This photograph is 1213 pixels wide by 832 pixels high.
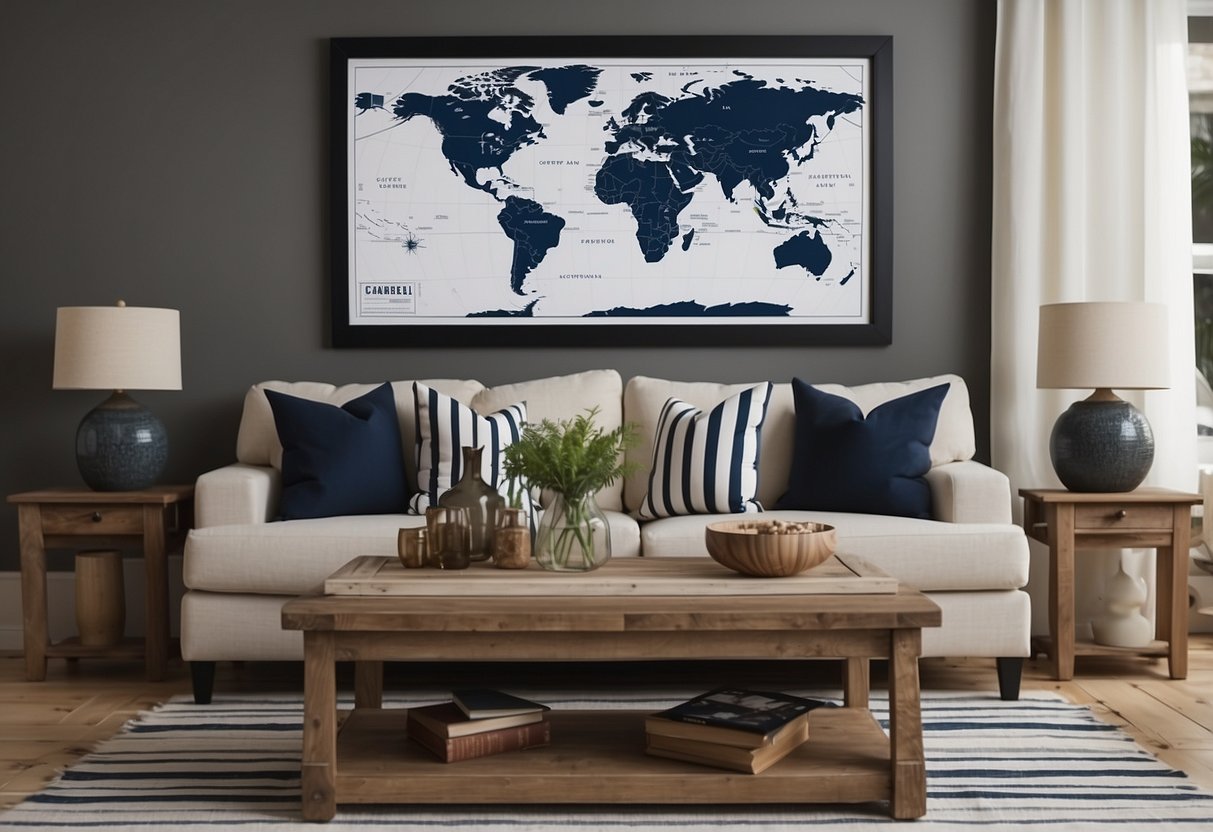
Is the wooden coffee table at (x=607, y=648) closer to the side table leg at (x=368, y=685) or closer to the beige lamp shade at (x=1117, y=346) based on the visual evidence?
the side table leg at (x=368, y=685)

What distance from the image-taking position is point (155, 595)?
3.33 metres

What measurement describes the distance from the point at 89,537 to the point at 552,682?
1494 millimetres

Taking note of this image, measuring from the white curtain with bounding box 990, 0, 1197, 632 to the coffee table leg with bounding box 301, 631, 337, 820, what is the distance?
2.60 meters

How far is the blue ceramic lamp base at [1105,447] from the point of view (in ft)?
11.0

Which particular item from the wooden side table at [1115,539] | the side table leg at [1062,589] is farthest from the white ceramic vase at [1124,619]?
the side table leg at [1062,589]

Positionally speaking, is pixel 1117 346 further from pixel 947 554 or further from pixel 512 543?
pixel 512 543

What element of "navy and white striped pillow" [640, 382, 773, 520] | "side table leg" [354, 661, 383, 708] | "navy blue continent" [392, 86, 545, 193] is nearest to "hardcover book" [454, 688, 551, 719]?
"side table leg" [354, 661, 383, 708]

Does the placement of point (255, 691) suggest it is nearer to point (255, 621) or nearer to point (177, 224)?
point (255, 621)

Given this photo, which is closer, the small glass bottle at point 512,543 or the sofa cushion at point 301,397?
the small glass bottle at point 512,543

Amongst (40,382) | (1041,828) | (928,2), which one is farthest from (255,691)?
(928,2)

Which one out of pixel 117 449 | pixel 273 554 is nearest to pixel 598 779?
pixel 273 554

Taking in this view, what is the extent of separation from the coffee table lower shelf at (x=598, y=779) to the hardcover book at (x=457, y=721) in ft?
0.19

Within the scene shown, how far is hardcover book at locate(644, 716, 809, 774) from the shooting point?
213 centimetres

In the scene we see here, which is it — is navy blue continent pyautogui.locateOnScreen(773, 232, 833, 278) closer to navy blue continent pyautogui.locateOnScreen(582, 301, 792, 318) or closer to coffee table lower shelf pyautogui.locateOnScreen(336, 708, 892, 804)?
navy blue continent pyautogui.locateOnScreen(582, 301, 792, 318)
